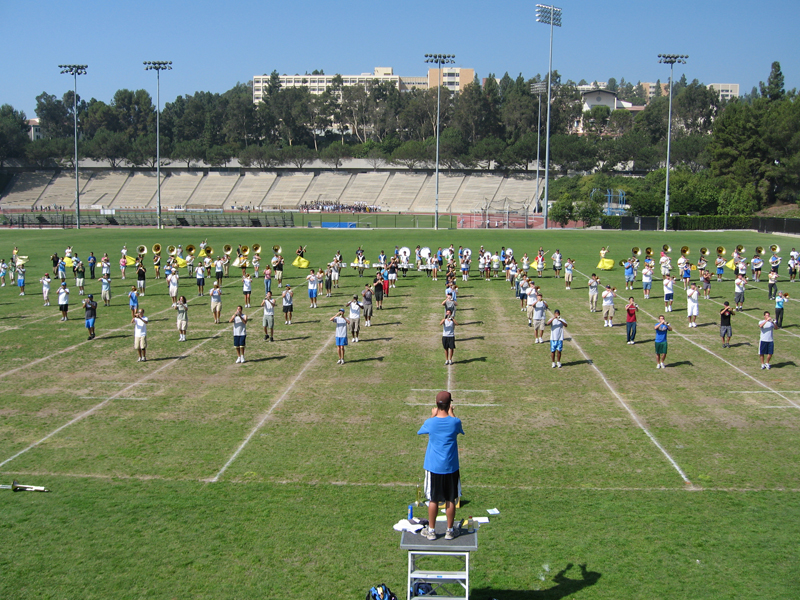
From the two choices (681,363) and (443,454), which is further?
(681,363)

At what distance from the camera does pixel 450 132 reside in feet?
366

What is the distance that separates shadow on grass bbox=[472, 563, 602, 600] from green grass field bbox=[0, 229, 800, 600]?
30 mm

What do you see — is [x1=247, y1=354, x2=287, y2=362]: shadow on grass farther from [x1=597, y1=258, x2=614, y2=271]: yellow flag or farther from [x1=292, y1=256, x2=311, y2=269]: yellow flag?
[x1=597, y1=258, x2=614, y2=271]: yellow flag

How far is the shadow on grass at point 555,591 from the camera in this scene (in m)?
8.08

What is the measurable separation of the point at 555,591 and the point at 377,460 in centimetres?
490

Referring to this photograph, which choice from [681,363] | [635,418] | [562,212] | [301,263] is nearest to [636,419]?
[635,418]

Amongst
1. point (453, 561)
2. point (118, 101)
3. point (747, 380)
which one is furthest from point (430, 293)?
point (118, 101)

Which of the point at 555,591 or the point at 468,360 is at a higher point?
the point at 468,360

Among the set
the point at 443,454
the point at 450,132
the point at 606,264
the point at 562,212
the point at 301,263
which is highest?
the point at 450,132

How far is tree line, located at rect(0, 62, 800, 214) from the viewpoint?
82.9 meters

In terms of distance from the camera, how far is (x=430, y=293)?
103 ft

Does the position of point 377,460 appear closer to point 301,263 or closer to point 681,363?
point 681,363

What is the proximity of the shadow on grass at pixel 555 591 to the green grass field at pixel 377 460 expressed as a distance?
30mm

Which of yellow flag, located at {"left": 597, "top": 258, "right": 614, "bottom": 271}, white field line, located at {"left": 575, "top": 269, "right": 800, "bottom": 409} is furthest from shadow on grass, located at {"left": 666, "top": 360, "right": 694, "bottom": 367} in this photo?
yellow flag, located at {"left": 597, "top": 258, "right": 614, "bottom": 271}
